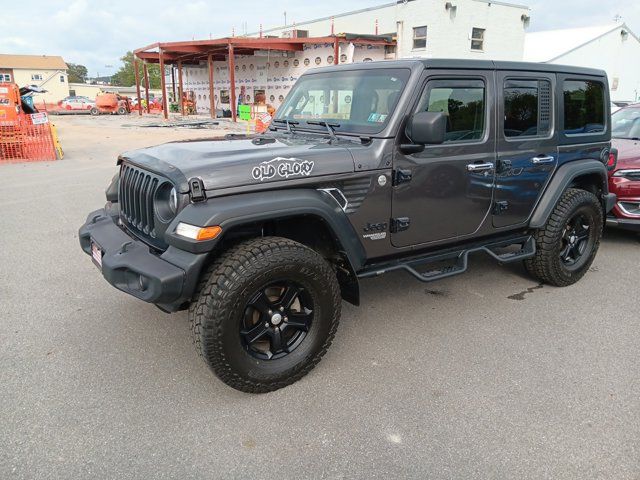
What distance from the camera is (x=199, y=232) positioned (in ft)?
8.31

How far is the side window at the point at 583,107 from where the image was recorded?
429 centimetres

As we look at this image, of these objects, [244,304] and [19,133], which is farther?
[19,133]

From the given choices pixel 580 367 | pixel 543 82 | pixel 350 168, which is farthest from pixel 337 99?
pixel 580 367

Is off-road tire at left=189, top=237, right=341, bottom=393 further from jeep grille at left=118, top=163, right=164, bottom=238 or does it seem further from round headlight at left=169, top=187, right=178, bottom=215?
jeep grille at left=118, top=163, right=164, bottom=238

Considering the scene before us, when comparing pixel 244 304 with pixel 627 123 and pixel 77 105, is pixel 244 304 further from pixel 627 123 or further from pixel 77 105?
pixel 77 105

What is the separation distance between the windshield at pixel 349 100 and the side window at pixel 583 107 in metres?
1.83

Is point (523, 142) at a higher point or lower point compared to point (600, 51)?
lower

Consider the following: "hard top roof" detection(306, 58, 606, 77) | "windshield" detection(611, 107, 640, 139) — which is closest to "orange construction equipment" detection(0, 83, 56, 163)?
"hard top roof" detection(306, 58, 606, 77)

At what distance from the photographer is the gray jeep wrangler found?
8.76 ft

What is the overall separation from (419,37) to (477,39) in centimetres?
289

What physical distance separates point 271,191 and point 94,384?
5.24 feet

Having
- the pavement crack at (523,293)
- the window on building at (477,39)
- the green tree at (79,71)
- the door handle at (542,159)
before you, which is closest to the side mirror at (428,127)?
the door handle at (542,159)

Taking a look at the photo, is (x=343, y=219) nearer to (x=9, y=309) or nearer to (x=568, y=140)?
(x=568, y=140)

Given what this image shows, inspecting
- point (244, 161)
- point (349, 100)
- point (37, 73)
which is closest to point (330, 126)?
point (349, 100)
